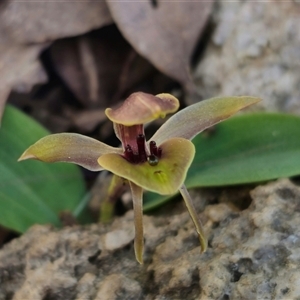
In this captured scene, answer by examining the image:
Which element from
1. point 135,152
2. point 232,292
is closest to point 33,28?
point 135,152

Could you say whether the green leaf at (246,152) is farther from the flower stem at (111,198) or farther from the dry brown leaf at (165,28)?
the dry brown leaf at (165,28)

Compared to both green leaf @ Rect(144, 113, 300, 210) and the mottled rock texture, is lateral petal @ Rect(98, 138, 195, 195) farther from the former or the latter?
the mottled rock texture

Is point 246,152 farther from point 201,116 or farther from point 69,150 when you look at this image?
point 69,150

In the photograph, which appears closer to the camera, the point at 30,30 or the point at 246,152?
the point at 246,152

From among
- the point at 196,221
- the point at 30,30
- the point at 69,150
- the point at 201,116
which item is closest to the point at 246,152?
the point at 201,116

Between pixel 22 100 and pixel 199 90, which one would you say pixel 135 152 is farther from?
pixel 22 100

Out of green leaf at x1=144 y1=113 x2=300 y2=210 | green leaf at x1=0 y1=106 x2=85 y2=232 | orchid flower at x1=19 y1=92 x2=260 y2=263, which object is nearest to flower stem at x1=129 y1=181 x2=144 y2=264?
orchid flower at x1=19 y1=92 x2=260 y2=263
